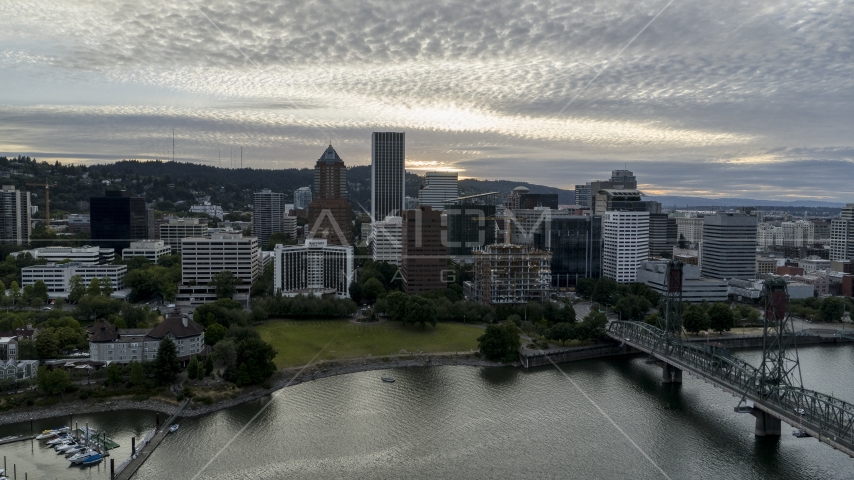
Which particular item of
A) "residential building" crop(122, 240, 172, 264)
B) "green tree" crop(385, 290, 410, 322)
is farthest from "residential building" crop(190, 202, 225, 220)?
"green tree" crop(385, 290, 410, 322)

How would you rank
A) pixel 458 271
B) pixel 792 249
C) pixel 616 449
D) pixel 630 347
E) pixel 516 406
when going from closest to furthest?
1. pixel 616 449
2. pixel 516 406
3. pixel 630 347
4. pixel 458 271
5. pixel 792 249

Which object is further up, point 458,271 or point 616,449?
point 458,271

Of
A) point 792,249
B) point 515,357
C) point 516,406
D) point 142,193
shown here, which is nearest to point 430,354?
point 515,357

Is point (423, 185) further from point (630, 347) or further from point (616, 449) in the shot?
point (616, 449)

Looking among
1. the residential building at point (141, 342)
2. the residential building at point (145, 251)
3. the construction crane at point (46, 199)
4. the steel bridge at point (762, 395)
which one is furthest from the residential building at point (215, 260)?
the construction crane at point (46, 199)

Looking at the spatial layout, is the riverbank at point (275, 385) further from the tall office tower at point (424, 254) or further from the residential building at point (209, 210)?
the residential building at point (209, 210)

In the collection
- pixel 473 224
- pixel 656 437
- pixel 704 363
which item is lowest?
pixel 656 437

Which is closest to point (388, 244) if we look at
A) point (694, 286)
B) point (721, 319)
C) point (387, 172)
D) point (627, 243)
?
point (627, 243)
